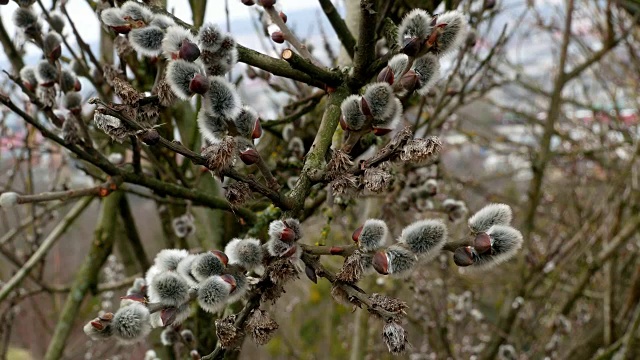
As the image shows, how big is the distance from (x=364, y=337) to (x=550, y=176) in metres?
4.67

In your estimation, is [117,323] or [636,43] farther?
[636,43]

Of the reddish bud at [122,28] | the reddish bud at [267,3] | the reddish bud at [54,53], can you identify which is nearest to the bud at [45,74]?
the reddish bud at [54,53]

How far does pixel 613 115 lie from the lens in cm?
495

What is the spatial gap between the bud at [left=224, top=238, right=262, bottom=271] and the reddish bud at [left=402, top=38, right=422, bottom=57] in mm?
413

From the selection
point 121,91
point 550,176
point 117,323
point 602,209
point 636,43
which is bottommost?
point 550,176

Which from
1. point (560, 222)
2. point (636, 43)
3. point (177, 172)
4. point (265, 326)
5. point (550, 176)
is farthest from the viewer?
point (550, 176)

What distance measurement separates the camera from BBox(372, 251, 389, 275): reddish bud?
36.0 inches

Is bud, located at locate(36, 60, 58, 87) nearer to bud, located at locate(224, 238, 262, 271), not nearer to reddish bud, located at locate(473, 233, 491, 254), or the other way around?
bud, located at locate(224, 238, 262, 271)

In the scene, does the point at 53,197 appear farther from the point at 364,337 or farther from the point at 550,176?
the point at 550,176

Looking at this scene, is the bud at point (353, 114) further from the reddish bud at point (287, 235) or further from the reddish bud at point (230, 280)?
the reddish bud at point (230, 280)

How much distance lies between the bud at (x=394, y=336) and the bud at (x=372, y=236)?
0.40 feet

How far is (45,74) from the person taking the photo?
1.50 metres

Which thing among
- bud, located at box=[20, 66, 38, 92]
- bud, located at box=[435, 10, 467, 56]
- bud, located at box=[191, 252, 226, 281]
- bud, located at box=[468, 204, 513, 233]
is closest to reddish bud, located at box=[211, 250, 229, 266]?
bud, located at box=[191, 252, 226, 281]

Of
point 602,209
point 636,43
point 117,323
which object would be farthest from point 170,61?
point 636,43
